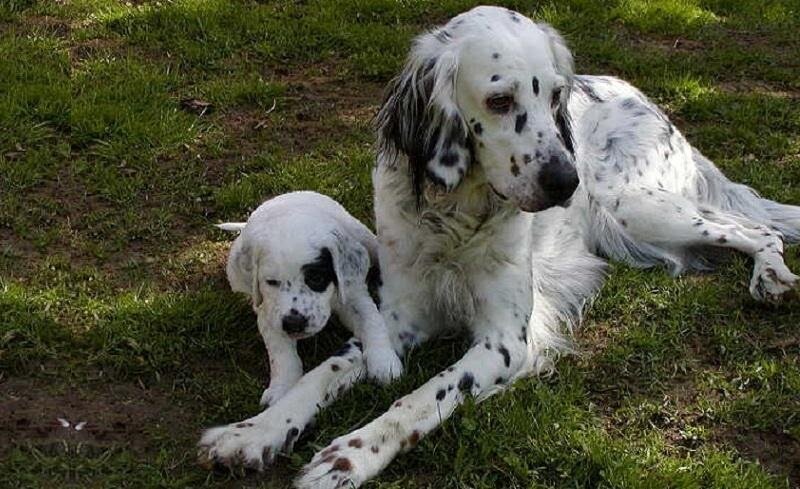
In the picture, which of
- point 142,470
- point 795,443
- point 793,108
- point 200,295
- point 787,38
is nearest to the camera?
point 142,470

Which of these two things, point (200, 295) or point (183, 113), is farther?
point (183, 113)

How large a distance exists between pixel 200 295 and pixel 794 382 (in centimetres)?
245

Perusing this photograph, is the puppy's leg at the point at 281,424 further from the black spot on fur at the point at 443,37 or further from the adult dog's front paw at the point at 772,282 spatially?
the adult dog's front paw at the point at 772,282

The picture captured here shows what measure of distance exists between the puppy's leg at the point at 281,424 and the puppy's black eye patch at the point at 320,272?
0.28 metres

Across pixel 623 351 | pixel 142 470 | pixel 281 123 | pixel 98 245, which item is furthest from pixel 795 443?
pixel 281 123

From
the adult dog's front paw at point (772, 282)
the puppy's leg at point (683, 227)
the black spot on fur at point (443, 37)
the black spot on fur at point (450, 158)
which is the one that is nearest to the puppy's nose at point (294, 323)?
the black spot on fur at point (450, 158)

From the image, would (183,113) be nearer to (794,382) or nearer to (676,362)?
(676,362)

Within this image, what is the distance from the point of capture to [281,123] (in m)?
6.50

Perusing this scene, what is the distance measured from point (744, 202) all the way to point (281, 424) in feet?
9.49

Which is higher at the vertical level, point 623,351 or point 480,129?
point 480,129

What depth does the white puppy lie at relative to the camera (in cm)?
412

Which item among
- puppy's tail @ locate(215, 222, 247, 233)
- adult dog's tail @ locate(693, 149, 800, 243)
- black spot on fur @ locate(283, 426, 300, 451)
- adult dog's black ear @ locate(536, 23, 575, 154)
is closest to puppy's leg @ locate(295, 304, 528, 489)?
black spot on fur @ locate(283, 426, 300, 451)

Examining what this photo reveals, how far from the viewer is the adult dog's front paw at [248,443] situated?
3.64 m

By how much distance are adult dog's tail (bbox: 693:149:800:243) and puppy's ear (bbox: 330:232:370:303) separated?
206 cm
